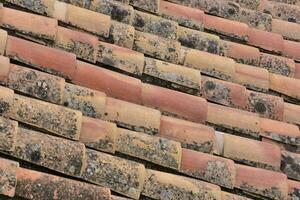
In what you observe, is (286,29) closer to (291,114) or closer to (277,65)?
(277,65)

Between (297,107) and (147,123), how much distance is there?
1039 millimetres

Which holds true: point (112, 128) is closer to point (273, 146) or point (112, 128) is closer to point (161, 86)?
point (161, 86)

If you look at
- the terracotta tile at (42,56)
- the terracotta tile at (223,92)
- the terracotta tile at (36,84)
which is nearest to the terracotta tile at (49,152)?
the terracotta tile at (36,84)

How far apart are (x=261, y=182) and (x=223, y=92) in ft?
2.02

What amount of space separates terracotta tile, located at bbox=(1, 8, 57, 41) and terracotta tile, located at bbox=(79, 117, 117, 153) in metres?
0.56

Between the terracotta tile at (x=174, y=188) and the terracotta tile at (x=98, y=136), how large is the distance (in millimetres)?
218

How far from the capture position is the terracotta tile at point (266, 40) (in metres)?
3.66

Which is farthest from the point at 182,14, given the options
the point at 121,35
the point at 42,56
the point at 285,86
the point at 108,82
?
the point at 42,56

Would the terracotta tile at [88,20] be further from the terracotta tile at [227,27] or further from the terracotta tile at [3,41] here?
the terracotta tile at [227,27]

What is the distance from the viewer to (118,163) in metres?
2.48

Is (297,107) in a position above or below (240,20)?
below

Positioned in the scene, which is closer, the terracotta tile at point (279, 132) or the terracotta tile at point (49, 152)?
the terracotta tile at point (49, 152)

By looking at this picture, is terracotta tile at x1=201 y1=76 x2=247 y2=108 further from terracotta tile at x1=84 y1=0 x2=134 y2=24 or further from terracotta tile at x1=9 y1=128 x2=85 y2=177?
terracotta tile at x1=9 y1=128 x2=85 y2=177

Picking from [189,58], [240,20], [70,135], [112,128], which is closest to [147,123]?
[112,128]
